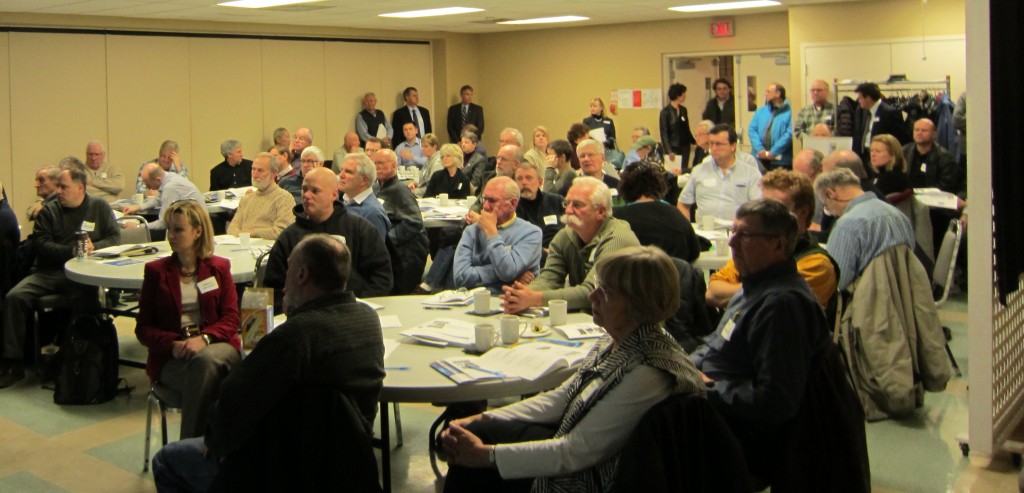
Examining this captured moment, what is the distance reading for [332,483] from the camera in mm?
2887

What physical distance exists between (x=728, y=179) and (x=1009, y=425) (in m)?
3.14

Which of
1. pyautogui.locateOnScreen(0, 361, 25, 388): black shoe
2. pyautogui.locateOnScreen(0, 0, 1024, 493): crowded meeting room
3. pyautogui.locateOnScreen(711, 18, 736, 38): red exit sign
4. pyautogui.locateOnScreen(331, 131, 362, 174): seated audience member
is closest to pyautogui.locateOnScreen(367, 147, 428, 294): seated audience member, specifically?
pyautogui.locateOnScreen(0, 0, 1024, 493): crowded meeting room

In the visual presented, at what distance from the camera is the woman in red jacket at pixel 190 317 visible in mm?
4242

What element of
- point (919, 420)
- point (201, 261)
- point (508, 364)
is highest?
point (201, 261)

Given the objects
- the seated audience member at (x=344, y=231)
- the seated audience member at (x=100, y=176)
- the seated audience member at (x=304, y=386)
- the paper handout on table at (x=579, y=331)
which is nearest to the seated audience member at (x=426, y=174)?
the seated audience member at (x=100, y=176)

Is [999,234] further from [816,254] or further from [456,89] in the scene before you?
[456,89]

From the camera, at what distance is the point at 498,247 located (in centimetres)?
493

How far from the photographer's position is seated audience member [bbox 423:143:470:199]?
31.4 ft

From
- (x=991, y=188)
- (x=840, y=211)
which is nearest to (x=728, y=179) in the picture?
(x=840, y=211)

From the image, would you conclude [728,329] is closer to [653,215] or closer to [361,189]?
[653,215]

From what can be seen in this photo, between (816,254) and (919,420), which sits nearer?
(816,254)

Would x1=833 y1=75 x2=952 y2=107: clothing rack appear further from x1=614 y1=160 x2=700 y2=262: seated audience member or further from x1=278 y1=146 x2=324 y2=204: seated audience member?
x1=614 y1=160 x2=700 y2=262: seated audience member

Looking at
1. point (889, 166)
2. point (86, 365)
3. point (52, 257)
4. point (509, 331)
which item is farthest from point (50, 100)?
point (509, 331)

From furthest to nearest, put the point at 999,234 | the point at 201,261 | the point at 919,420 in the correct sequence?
the point at 919,420 < the point at 201,261 < the point at 999,234
